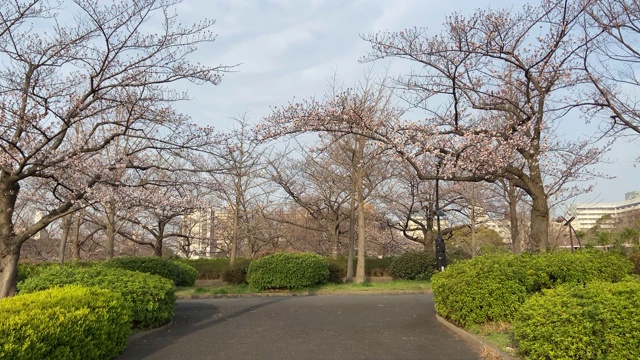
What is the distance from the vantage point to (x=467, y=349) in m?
6.30

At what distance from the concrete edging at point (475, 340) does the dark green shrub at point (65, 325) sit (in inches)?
191

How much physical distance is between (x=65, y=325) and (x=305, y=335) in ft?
12.0

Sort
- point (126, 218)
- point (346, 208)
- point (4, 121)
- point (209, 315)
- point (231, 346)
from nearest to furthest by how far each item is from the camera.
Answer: point (231, 346)
point (4, 121)
point (209, 315)
point (126, 218)
point (346, 208)

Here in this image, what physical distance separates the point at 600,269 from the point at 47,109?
10811 millimetres

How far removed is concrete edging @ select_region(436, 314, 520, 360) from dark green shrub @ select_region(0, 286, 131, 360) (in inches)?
191

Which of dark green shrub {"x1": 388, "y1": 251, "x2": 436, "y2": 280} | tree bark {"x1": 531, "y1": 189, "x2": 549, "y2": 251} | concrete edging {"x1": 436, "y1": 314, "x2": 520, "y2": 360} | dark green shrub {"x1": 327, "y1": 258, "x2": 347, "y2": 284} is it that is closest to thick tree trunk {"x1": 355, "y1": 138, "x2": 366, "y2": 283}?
dark green shrub {"x1": 327, "y1": 258, "x2": 347, "y2": 284}

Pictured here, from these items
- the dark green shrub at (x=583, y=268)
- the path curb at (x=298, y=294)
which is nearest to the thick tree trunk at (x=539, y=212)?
the dark green shrub at (x=583, y=268)

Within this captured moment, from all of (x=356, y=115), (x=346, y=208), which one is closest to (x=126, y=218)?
(x=346, y=208)

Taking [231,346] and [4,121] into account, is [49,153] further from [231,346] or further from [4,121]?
[231,346]

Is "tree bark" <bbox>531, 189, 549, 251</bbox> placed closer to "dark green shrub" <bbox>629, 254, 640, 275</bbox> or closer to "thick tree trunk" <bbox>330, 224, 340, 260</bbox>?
"dark green shrub" <bbox>629, 254, 640, 275</bbox>

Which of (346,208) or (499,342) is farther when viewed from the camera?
(346,208)

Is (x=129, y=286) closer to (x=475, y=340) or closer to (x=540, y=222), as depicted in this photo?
(x=475, y=340)

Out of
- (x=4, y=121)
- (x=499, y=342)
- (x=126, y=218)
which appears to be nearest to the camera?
A: (x=499, y=342)

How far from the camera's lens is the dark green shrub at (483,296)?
22.9 ft
